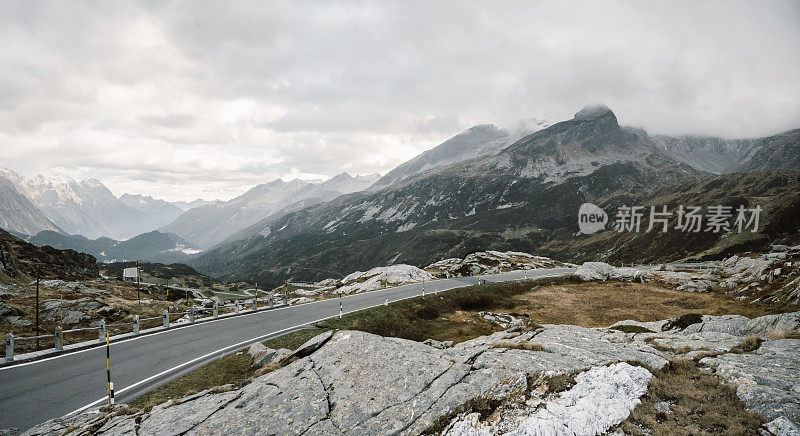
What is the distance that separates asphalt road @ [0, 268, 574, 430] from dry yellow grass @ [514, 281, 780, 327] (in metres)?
25.9

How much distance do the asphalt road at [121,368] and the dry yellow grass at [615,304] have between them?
25.9m

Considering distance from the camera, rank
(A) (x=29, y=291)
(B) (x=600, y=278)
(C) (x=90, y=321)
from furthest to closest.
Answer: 1. (B) (x=600, y=278)
2. (A) (x=29, y=291)
3. (C) (x=90, y=321)

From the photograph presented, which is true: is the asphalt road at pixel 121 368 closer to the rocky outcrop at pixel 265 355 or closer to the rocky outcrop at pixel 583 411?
the rocky outcrop at pixel 265 355

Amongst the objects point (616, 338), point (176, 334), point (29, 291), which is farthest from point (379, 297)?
point (29, 291)

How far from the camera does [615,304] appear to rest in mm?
39562

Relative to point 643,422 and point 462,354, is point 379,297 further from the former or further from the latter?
point 643,422

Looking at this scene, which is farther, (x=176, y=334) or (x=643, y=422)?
(x=176, y=334)

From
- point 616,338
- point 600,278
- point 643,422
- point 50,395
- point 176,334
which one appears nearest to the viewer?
point 643,422

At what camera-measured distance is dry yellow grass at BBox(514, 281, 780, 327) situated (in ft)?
109

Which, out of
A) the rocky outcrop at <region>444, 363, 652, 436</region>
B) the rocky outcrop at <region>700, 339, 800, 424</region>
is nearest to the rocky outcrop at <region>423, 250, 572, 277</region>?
the rocky outcrop at <region>700, 339, 800, 424</region>

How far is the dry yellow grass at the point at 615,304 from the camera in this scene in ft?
109

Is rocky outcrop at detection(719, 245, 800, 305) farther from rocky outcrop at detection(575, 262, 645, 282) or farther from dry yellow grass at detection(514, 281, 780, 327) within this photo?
rocky outcrop at detection(575, 262, 645, 282)

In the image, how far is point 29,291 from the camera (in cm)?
4650

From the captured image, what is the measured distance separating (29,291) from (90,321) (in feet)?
104
